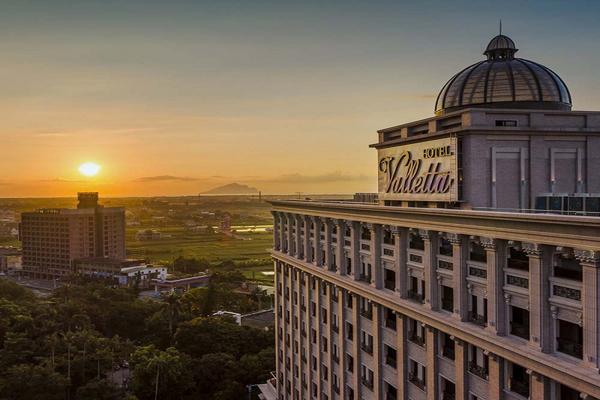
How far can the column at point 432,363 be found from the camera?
106ft

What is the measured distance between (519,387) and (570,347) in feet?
13.4

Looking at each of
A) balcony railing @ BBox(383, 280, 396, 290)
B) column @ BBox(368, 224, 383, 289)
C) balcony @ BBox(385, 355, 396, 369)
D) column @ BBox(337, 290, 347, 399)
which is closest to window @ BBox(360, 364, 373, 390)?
column @ BBox(337, 290, 347, 399)

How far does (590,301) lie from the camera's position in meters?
21.6

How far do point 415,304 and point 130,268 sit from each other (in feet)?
540

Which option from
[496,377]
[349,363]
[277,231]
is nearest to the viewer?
[496,377]

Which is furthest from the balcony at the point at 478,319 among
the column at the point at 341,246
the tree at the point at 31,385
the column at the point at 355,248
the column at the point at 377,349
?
the tree at the point at 31,385

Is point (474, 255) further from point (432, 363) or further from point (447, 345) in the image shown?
point (432, 363)

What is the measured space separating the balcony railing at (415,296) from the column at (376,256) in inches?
145

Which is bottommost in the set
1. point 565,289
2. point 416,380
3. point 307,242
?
point 416,380

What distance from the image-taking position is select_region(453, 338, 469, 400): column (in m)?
29.5

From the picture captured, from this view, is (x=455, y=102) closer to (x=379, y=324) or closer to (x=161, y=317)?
(x=379, y=324)

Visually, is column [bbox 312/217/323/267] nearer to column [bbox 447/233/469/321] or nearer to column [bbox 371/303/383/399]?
column [bbox 371/303/383/399]

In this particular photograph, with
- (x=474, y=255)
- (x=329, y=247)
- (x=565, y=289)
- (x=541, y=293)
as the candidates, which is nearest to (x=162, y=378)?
(x=329, y=247)

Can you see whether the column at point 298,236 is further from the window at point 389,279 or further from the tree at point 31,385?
the tree at point 31,385
